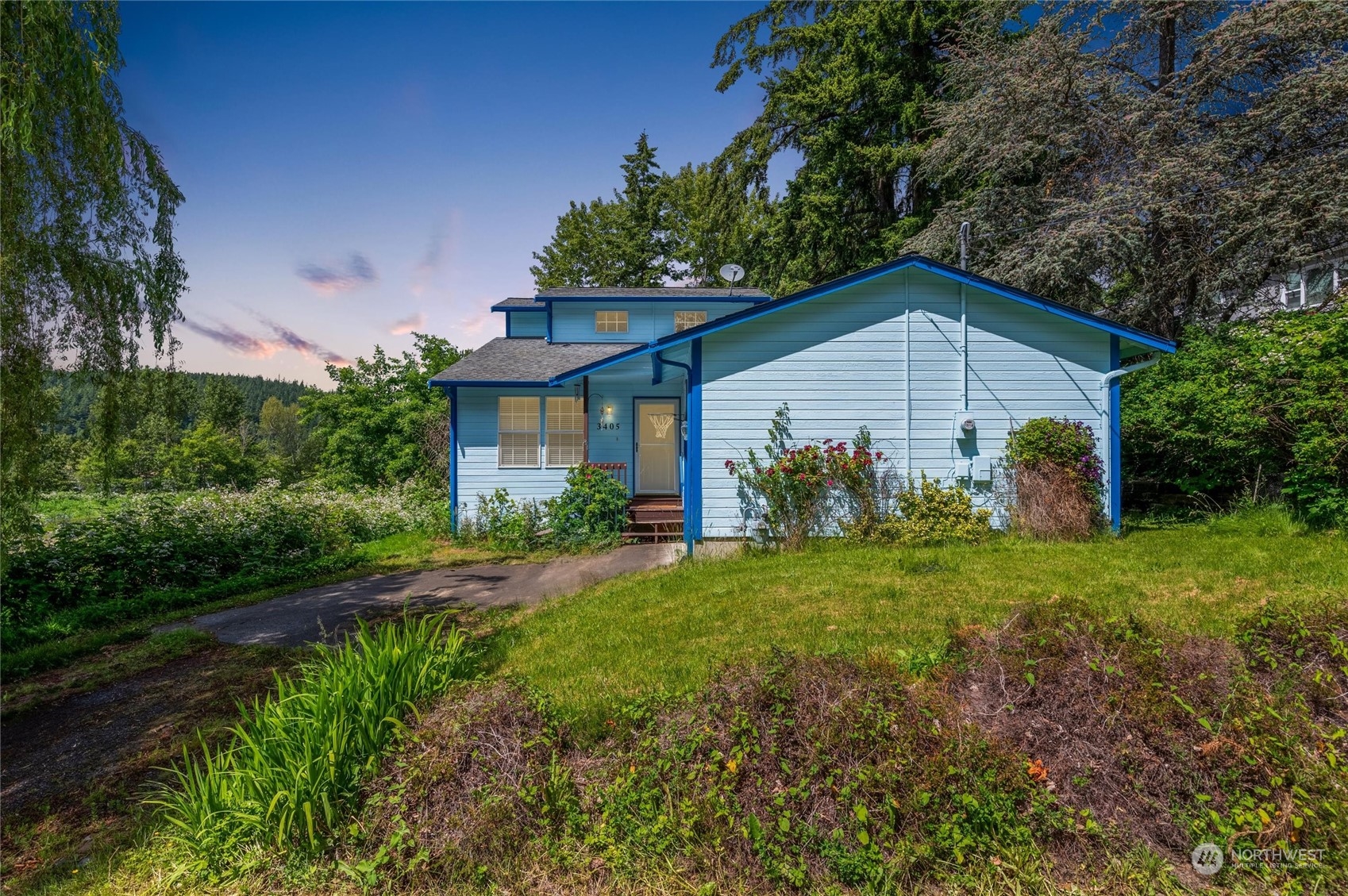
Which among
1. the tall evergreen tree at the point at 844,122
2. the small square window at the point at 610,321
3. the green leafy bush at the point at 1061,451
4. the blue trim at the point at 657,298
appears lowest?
the green leafy bush at the point at 1061,451

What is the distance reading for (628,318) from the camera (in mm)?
15055

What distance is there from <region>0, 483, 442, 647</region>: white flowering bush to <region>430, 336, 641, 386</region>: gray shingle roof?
377cm

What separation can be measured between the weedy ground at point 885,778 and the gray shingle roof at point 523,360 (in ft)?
28.2

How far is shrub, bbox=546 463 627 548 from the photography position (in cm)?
1021

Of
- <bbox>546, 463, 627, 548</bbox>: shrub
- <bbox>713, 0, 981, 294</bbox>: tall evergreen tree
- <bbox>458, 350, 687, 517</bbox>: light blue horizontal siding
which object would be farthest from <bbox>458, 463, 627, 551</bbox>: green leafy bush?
<bbox>713, 0, 981, 294</bbox>: tall evergreen tree

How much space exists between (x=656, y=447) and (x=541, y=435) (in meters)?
2.56

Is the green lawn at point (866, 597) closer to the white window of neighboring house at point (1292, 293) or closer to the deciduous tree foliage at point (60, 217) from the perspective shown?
the deciduous tree foliage at point (60, 217)

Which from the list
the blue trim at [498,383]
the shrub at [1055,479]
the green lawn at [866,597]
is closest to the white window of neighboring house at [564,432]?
the blue trim at [498,383]

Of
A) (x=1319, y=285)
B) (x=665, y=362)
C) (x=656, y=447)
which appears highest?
Result: (x=1319, y=285)

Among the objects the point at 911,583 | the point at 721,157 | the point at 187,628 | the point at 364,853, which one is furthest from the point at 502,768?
the point at 721,157

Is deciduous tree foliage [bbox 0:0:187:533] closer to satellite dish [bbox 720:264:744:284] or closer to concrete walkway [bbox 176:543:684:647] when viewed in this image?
concrete walkway [bbox 176:543:684:647]

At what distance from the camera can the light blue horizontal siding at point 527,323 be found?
15898 mm

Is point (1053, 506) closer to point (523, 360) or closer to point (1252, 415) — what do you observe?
point (1252, 415)

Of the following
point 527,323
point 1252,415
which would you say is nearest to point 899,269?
point 1252,415
